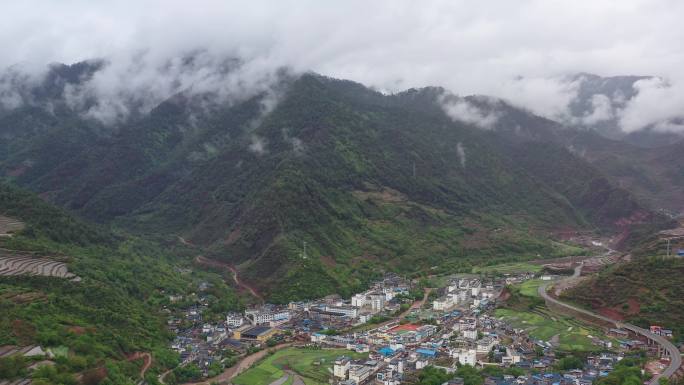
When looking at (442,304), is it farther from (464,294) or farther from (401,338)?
(401,338)

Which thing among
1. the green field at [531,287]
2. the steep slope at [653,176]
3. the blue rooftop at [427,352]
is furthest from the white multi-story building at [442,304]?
the steep slope at [653,176]

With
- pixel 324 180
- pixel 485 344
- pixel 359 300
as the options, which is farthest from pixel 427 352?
pixel 324 180

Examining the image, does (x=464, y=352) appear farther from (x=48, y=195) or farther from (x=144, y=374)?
(x=48, y=195)

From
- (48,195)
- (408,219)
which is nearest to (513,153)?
(408,219)

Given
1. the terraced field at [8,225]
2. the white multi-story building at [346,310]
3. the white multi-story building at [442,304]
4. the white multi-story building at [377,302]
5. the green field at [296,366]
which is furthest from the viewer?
the white multi-story building at [377,302]

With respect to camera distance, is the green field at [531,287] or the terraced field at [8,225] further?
the green field at [531,287]

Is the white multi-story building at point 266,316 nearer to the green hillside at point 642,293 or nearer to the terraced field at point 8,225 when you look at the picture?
the terraced field at point 8,225
